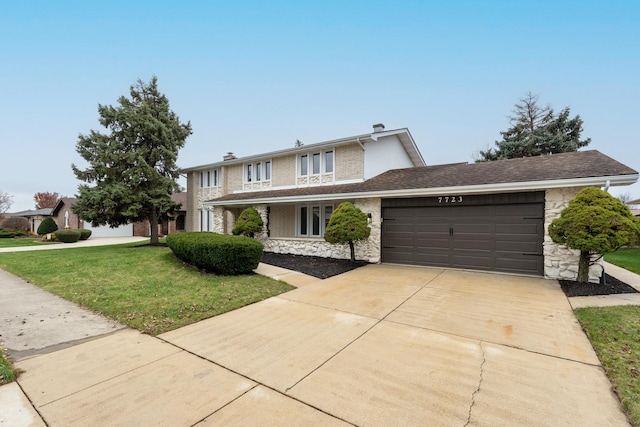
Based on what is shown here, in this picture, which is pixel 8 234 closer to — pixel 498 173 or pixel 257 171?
pixel 257 171

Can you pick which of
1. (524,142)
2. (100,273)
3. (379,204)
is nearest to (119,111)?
(100,273)

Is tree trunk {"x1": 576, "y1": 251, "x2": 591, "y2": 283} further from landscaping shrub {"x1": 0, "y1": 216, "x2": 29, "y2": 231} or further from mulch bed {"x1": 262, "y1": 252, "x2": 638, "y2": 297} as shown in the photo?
landscaping shrub {"x1": 0, "y1": 216, "x2": 29, "y2": 231}

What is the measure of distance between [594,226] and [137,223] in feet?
110

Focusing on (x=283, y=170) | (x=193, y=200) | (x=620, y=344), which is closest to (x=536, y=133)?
(x=283, y=170)

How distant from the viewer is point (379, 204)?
35.0 ft

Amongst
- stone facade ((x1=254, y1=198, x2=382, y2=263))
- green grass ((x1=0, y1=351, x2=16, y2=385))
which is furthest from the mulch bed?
green grass ((x1=0, y1=351, x2=16, y2=385))

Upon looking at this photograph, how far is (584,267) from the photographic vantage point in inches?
283

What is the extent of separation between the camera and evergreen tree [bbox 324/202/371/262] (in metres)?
9.91

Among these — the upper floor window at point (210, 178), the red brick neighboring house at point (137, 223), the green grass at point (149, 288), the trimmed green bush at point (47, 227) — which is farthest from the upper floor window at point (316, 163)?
the trimmed green bush at point (47, 227)

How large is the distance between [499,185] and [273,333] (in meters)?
7.68

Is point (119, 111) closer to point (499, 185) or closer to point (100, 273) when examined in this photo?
point (100, 273)

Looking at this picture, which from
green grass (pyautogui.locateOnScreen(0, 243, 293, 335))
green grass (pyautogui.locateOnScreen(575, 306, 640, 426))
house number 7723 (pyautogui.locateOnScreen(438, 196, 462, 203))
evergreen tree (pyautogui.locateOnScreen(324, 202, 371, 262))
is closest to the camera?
green grass (pyautogui.locateOnScreen(575, 306, 640, 426))

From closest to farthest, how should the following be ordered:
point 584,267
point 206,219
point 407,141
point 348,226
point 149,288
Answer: point 149,288 < point 584,267 < point 348,226 < point 407,141 < point 206,219

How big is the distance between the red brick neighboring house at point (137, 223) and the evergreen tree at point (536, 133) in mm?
31568
